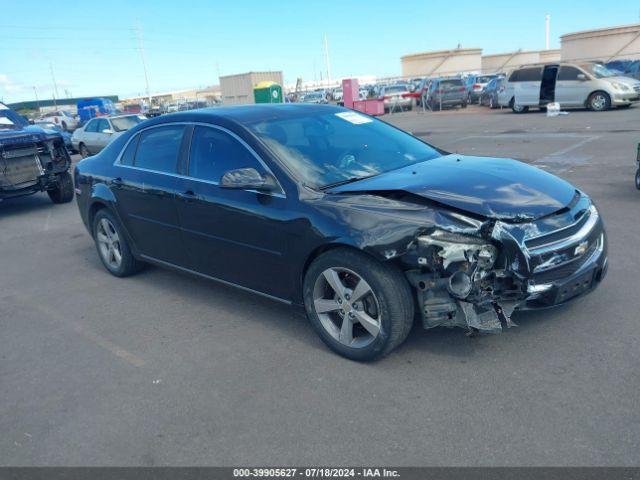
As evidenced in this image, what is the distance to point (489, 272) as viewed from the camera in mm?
3436

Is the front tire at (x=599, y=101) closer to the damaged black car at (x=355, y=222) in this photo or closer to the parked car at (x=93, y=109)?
the damaged black car at (x=355, y=222)

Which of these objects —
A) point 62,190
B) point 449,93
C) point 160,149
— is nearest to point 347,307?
point 160,149

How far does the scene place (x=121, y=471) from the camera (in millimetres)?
2932

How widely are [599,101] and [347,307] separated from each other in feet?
67.0

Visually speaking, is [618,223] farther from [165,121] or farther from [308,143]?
[165,121]

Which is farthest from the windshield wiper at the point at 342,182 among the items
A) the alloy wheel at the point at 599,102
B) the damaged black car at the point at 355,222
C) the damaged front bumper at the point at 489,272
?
the alloy wheel at the point at 599,102

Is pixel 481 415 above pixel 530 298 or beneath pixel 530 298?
beneath

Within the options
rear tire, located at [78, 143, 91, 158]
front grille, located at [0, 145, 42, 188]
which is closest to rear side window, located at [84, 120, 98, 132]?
rear tire, located at [78, 143, 91, 158]

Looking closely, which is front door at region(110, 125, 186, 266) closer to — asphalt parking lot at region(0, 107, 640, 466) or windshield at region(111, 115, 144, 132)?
asphalt parking lot at region(0, 107, 640, 466)

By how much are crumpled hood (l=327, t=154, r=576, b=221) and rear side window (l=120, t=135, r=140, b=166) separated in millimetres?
2454

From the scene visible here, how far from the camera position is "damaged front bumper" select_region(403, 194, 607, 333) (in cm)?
340

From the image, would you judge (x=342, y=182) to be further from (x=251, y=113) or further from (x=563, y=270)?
(x=563, y=270)

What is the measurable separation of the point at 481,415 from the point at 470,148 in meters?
11.5

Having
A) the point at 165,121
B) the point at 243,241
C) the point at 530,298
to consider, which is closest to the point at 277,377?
the point at 243,241
